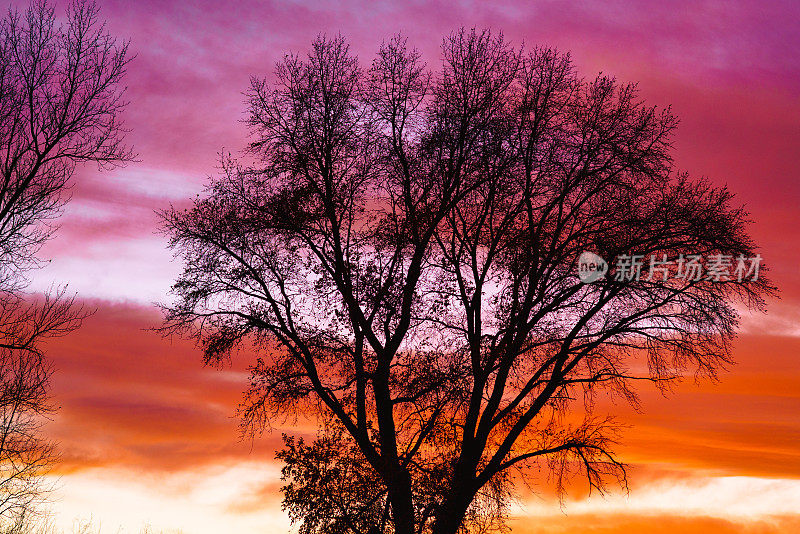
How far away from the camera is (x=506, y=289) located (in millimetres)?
20641

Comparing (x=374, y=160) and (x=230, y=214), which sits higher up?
(x=374, y=160)

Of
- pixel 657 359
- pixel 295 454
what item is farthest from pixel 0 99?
pixel 657 359

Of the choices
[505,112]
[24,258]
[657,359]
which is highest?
[505,112]

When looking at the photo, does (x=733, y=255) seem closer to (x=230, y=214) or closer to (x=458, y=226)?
(x=458, y=226)

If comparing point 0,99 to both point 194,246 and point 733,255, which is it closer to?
point 194,246

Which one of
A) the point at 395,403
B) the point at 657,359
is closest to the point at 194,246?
the point at 395,403

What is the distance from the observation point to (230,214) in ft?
69.2

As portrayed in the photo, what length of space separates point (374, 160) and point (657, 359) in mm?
9837

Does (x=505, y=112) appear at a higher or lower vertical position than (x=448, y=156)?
higher

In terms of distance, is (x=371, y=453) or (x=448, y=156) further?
(x=448, y=156)

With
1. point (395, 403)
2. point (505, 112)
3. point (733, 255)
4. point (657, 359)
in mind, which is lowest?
point (395, 403)

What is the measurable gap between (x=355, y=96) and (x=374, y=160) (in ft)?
6.62

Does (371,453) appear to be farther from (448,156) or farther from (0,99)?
(0,99)

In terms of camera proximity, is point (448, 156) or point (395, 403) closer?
point (395, 403)
